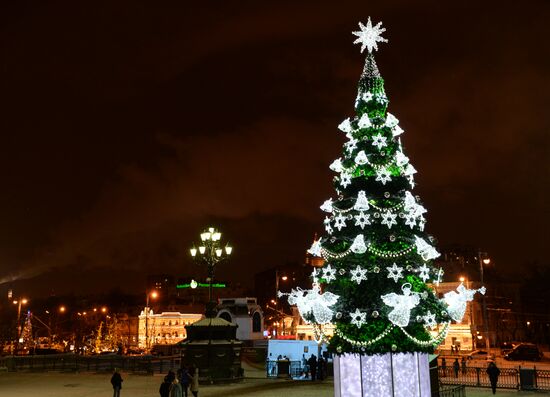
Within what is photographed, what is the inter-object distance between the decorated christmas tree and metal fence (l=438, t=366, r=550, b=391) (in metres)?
9.06

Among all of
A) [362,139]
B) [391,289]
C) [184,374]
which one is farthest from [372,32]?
[184,374]

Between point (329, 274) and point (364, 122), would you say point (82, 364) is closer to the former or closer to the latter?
point (329, 274)

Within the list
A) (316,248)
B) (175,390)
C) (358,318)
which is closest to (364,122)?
(316,248)

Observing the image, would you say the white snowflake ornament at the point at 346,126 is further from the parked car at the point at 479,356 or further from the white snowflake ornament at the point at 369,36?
the parked car at the point at 479,356

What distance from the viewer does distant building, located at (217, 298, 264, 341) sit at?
82875 millimetres

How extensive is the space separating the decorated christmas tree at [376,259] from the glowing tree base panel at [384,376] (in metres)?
0.19

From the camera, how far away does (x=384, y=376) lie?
1727cm

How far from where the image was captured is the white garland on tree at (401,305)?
1616cm

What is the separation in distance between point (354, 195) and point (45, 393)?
17.1m

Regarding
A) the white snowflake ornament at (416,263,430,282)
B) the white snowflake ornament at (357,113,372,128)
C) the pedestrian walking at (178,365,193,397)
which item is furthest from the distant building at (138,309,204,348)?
the white snowflake ornament at (416,263,430,282)

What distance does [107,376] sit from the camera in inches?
1399

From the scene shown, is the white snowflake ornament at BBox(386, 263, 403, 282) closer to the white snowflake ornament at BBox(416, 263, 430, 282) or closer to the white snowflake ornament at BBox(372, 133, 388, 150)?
the white snowflake ornament at BBox(416, 263, 430, 282)

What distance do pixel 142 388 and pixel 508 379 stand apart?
18.5m

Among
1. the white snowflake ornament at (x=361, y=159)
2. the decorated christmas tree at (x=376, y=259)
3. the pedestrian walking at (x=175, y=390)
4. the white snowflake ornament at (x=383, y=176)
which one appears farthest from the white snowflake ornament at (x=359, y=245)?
the pedestrian walking at (x=175, y=390)
